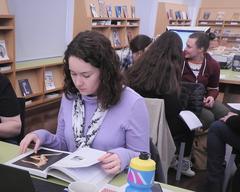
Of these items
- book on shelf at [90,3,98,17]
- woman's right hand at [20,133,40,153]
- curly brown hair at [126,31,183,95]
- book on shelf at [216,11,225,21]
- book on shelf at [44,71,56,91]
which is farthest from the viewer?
book on shelf at [216,11,225,21]

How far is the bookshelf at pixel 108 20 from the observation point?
470 centimetres

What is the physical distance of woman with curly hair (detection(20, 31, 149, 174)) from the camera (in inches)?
47.9

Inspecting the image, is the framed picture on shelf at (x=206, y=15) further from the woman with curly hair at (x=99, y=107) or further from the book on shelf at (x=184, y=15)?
the woman with curly hair at (x=99, y=107)

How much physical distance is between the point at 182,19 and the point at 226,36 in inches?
53.3

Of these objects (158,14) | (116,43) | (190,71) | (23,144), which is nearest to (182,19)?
(158,14)

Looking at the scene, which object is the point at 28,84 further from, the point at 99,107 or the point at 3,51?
the point at 99,107

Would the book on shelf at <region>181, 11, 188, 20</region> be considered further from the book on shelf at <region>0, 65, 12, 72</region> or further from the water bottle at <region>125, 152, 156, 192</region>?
the water bottle at <region>125, 152, 156, 192</region>

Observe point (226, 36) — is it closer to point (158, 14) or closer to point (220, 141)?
point (158, 14)

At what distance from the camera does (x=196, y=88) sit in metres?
2.38

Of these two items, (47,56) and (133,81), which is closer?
(133,81)

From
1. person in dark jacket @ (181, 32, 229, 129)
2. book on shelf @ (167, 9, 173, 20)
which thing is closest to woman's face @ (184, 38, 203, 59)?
person in dark jacket @ (181, 32, 229, 129)

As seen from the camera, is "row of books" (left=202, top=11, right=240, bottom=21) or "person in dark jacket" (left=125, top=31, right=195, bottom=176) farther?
"row of books" (left=202, top=11, right=240, bottom=21)

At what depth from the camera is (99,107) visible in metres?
1.30

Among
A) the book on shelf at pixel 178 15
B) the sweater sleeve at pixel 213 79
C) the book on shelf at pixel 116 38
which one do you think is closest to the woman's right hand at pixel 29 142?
the sweater sleeve at pixel 213 79
